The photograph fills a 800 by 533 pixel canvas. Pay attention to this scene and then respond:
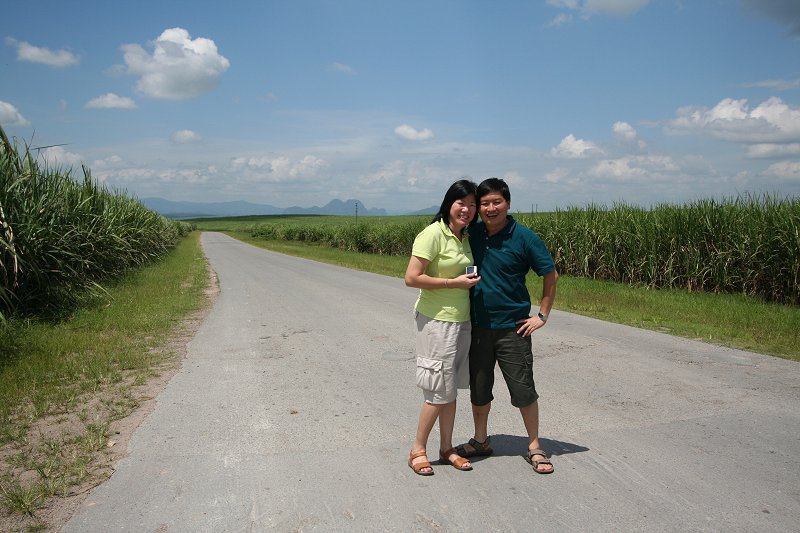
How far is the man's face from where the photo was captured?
3711 millimetres

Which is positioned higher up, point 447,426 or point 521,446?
point 447,426

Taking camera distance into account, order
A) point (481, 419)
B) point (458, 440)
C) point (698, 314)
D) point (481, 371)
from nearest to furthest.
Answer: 1. point (481, 371)
2. point (481, 419)
3. point (458, 440)
4. point (698, 314)

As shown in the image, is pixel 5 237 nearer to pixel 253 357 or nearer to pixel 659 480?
pixel 253 357

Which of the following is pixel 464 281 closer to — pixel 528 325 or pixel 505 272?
pixel 505 272

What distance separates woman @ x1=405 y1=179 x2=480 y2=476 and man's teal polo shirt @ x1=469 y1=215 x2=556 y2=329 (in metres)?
0.11

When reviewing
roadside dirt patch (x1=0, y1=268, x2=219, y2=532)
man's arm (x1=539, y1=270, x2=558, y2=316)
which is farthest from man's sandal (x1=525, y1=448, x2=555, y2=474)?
roadside dirt patch (x1=0, y1=268, x2=219, y2=532)

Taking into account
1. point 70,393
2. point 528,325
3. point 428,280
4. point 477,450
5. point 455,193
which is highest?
point 455,193

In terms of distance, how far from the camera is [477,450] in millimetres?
4055

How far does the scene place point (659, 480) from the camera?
3.60 metres

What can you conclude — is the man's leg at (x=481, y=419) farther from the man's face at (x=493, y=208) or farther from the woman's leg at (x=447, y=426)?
the man's face at (x=493, y=208)

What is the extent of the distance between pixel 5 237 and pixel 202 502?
708cm

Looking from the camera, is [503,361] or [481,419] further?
[481,419]

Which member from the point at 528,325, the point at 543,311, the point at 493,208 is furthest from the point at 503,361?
the point at 493,208

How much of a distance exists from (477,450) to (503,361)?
2.31ft
